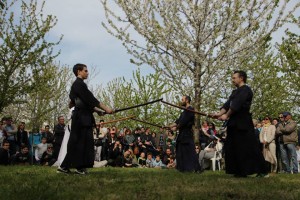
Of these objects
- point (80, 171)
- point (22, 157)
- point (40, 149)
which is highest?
point (40, 149)

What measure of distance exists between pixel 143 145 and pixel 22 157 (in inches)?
224

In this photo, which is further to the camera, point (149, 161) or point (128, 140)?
point (128, 140)

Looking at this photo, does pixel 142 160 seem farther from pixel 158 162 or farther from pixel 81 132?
pixel 81 132

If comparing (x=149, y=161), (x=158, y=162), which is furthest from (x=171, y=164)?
(x=149, y=161)

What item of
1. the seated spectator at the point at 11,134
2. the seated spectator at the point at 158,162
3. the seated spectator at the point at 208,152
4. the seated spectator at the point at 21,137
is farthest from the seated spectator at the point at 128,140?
the seated spectator at the point at 11,134

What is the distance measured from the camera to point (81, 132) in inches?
321

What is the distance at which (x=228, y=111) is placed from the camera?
8172 millimetres

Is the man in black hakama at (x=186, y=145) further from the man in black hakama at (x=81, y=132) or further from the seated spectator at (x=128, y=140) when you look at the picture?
the seated spectator at (x=128, y=140)

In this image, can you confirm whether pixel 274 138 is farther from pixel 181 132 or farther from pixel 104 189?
pixel 104 189

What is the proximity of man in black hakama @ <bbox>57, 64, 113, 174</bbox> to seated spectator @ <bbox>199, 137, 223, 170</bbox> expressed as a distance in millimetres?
8497

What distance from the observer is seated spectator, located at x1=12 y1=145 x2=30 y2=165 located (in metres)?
14.8

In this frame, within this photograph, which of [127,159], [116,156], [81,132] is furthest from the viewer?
[127,159]

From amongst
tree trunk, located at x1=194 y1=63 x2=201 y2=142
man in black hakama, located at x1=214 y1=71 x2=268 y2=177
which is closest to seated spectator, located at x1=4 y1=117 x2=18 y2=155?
tree trunk, located at x1=194 y1=63 x2=201 y2=142

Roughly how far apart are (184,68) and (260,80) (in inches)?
534
